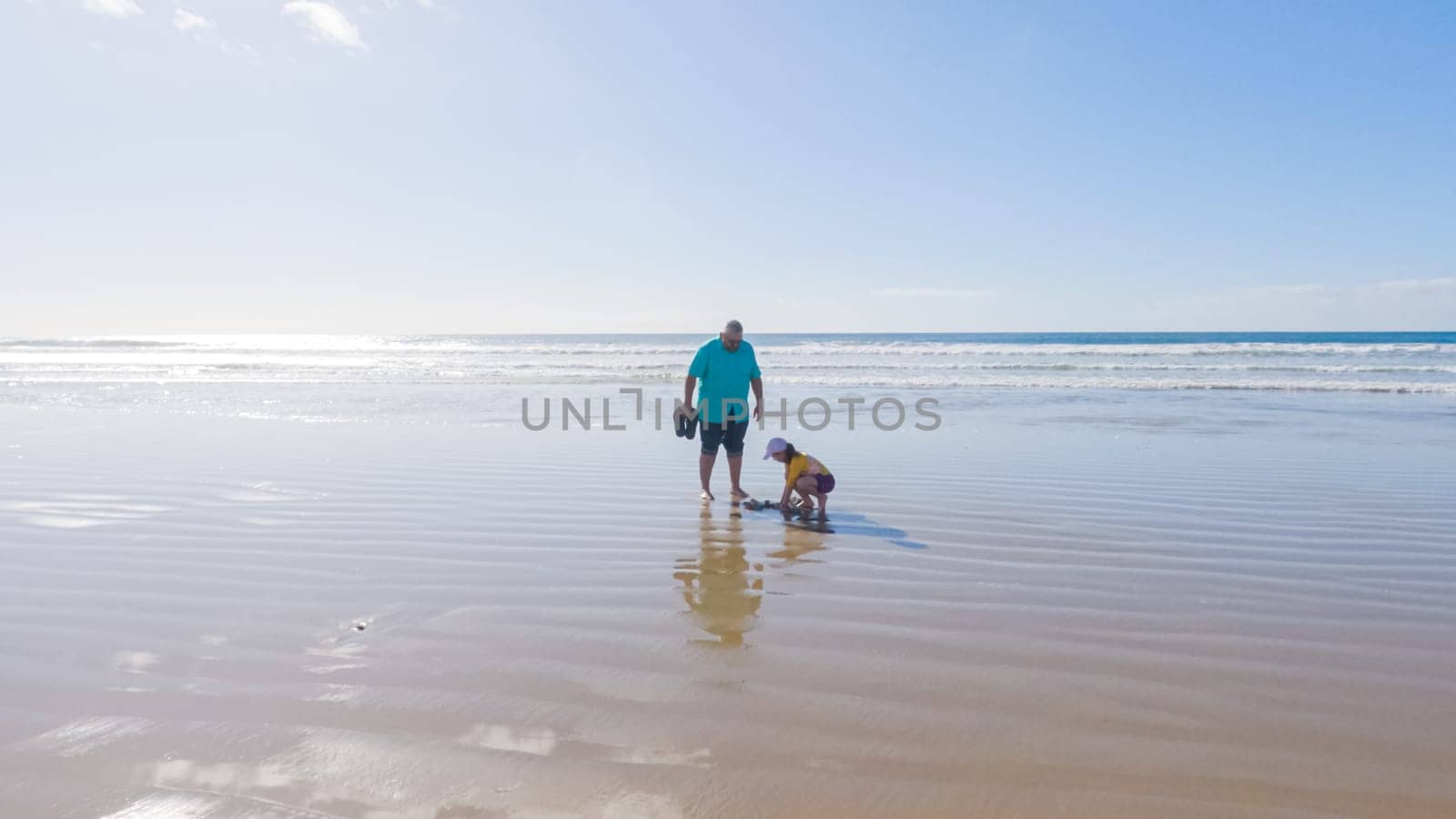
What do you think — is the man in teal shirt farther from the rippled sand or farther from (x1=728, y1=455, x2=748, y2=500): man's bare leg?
the rippled sand

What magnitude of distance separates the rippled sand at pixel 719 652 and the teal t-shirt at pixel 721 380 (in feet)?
2.83

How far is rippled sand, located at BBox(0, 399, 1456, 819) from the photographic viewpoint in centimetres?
269

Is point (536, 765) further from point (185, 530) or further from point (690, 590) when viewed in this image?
point (185, 530)

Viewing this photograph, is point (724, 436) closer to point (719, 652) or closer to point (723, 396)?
point (723, 396)

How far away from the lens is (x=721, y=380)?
800 centimetres

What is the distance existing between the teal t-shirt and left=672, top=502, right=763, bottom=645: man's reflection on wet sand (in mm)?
1762

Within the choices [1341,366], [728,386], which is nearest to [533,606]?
[728,386]

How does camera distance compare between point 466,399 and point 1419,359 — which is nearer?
point 466,399

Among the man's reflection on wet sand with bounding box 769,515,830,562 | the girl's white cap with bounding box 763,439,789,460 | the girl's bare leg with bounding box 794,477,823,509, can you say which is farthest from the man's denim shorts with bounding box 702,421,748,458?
the man's reflection on wet sand with bounding box 769,515,830,562

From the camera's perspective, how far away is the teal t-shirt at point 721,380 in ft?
26.2

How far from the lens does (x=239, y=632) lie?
13.1 feet

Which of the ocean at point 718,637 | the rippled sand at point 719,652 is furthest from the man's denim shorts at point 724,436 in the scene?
the rippled sand at point 719,652

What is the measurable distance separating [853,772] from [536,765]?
0.98 metres

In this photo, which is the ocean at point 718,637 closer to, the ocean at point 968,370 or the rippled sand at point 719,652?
the rippled sand at point 719,652
